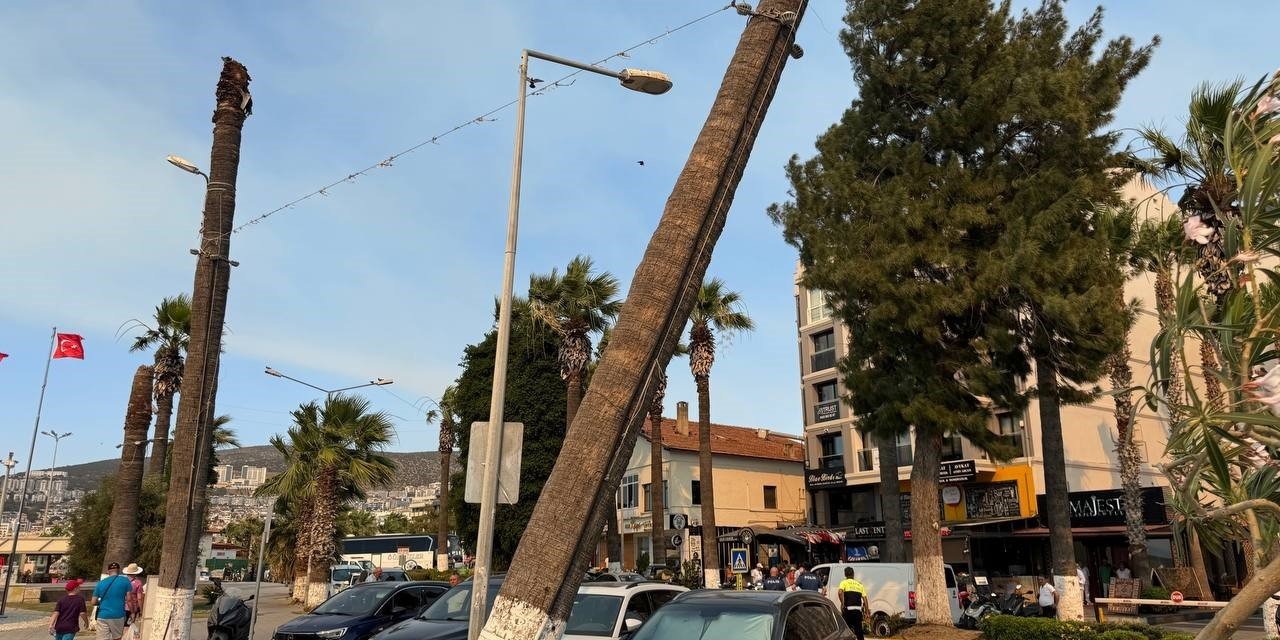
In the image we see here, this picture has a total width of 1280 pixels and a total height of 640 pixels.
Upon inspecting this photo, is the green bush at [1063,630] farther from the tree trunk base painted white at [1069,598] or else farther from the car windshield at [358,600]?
the car windshield at [358,600]

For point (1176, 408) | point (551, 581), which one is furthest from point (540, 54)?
point (1176, 408)

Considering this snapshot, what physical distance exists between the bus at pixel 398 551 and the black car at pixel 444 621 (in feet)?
123

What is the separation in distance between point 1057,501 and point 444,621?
1441cm

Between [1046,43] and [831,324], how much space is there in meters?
24.2

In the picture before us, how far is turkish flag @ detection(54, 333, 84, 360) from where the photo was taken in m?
32.2

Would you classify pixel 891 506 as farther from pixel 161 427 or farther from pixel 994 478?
pixel 161 427

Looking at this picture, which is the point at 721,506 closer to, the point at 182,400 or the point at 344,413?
the point at 344,413

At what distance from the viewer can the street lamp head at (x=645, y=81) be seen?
32.0 feet

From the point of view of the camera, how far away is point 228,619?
549 inches

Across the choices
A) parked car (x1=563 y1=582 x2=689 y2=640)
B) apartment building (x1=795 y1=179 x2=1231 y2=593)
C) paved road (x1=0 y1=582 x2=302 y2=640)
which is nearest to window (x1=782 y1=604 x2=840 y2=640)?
parked car (x1=563 y1=582 x2=689 y2=640)

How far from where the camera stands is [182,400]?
45.6ft

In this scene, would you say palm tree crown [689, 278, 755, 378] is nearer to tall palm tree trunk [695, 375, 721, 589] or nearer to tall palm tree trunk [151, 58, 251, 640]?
tall palm tree trunk [695, 375, 721, 589]

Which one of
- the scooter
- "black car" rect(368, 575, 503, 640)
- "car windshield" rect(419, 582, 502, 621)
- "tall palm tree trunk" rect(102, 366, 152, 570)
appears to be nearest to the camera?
"black car" rect(368, 575, 503, 640)

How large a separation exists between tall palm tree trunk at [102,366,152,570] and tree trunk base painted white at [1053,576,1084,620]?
19.5 metres
